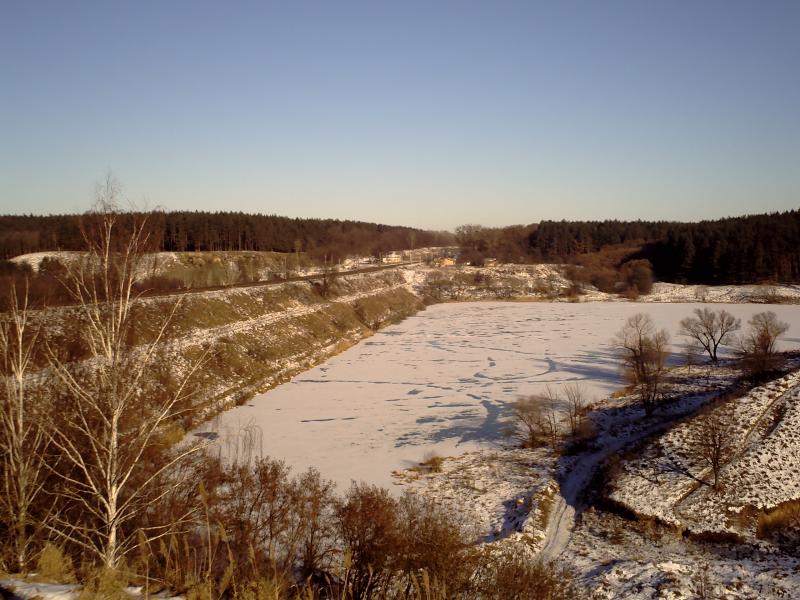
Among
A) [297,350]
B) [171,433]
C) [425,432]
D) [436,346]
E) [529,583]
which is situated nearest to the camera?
[529,583]

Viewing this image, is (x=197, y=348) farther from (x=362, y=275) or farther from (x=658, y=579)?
(x=362, y=275)

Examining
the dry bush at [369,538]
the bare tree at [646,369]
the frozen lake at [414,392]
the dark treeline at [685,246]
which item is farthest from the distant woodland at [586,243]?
the dry bush at [369,538]

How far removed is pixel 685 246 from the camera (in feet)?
308

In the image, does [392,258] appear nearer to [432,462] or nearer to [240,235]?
[240,235]

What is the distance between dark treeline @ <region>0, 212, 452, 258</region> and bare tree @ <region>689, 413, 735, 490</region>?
48.3 metres

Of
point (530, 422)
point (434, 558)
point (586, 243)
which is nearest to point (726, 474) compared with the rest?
point (530, 422)

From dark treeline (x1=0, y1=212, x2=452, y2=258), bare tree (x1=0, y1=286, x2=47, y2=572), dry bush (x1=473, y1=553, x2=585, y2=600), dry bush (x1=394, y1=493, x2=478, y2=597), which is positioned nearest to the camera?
bare tree (x1=0, y1=286, x2=47, y2=572)

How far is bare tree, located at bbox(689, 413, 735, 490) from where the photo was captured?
58.9 feet

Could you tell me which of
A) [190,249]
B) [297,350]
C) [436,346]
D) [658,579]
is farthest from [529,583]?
[190,249]

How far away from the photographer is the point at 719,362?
36.0 meters

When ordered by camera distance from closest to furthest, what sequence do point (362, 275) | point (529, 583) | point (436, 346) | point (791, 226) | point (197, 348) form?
point (529, 583)
point (197, 348)
point (436, 346)
point (362, 275)
point (791, 226)

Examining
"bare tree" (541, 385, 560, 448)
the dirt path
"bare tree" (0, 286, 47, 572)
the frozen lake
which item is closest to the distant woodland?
the frozen lake

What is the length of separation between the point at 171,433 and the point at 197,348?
445 inches

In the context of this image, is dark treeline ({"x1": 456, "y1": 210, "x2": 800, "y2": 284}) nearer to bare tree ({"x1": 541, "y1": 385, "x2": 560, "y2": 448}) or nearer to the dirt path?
the dirt path
